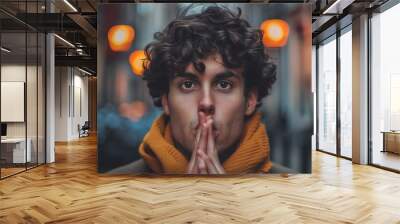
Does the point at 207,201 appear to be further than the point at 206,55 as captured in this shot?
No

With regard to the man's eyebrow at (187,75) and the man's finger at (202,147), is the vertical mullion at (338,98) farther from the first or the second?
the man's eyebrow at (187,75)

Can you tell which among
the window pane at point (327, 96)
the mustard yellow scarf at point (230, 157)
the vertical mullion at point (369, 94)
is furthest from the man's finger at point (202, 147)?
the window pane at point (327, 96)

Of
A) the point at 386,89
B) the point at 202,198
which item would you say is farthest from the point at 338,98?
the point at 202,198

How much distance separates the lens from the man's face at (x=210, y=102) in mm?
6711

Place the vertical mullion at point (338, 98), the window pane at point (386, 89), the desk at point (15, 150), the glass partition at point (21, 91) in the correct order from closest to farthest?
1. the glass partition at point (21, 91)
2. the desk at point (15, 150)
3. the window pane at point (386, 89)
4. the vertical mullion at point (338, 98)

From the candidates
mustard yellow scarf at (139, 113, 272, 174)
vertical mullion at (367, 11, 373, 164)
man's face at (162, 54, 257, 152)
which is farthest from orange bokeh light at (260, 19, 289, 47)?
vertical mullion at (367, 11, 373, 164)

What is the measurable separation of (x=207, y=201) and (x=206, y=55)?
2.81 meters

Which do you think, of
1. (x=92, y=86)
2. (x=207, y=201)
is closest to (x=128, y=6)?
(x=207, y=201)

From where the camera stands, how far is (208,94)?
670cm

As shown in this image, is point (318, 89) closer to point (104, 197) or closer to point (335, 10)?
point (335, 10)

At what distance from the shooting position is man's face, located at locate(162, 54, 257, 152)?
671 centimetres

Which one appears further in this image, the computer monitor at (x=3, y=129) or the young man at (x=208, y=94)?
the computer monitor at (x=3, y=129)

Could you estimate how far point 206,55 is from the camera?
22.2 ft

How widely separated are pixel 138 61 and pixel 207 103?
1.44 meters
